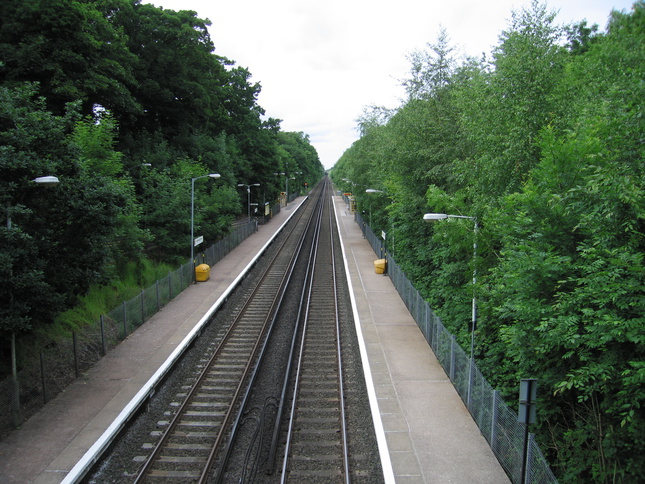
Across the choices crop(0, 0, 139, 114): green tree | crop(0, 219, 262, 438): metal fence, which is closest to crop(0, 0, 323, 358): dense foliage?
crop(0, 0, 139, 114): green tree

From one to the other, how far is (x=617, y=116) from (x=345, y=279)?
22.2 meters

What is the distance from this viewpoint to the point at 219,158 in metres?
43.5

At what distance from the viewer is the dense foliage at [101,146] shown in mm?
11773

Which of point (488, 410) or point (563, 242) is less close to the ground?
point (563, 242)

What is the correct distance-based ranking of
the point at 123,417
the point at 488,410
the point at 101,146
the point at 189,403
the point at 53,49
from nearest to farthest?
the point at 488,410
the point at 123,417
the point at 189,403
the point at 101,146
the point at 53,49

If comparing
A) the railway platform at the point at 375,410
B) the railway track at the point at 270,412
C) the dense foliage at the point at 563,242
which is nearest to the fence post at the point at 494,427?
the railway platform at the point at 375,410

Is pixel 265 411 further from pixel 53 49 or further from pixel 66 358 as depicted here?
pixel 53 49

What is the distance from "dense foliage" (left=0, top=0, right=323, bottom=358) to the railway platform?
2.63m

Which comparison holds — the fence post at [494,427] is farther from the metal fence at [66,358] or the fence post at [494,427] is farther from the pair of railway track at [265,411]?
the metal fence at [66,358]

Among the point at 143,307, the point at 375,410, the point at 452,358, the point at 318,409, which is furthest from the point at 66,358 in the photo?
the point at 452,358

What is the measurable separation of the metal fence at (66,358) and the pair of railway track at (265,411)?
3.65 metres

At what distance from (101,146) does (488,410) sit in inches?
817

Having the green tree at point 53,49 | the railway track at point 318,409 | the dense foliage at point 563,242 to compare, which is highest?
the green tree at point 53,49

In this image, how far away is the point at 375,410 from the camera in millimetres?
12727
